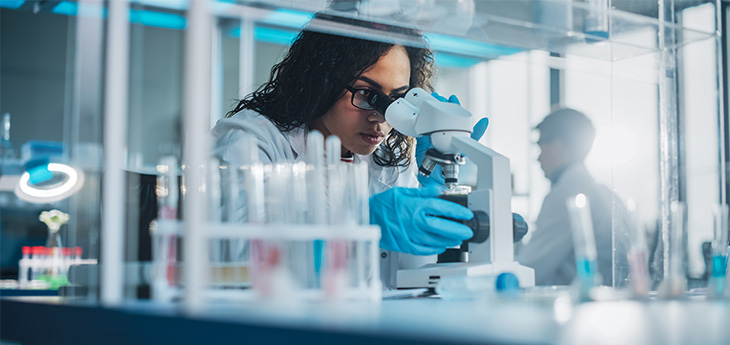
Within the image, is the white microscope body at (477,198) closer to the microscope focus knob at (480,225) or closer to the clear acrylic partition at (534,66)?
the microscope focus knob at (480,225)

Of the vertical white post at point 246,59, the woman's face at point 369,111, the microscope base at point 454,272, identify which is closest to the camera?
the microscope base at point 454,272

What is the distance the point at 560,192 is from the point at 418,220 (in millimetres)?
2552

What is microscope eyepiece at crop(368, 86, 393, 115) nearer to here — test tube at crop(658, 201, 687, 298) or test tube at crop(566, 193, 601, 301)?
test tube at crop(658, 201, 687, 298)

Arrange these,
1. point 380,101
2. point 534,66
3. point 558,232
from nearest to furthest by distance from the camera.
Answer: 1. point 380,101
2. point 534,66
3. point 558,232

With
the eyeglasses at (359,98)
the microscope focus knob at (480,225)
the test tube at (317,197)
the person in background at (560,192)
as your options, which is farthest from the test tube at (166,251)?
the person in background at (560,192)

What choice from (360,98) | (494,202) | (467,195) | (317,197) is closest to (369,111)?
(360,98)

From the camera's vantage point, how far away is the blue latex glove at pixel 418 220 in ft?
4.98

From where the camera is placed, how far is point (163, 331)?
2.85ft

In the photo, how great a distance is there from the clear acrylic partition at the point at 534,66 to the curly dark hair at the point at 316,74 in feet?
0.34

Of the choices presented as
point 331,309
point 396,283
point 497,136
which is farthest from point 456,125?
point 497,136

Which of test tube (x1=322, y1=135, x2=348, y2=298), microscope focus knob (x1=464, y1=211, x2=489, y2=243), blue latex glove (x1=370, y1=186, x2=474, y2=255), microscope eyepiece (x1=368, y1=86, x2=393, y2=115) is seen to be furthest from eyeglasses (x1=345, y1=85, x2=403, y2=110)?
test tube (x1=322, y1=135, x2=348, y2=298)

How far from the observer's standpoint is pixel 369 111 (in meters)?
2.19

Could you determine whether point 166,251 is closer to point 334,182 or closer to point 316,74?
point 334,182

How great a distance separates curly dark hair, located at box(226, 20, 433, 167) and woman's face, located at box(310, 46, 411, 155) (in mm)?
22
